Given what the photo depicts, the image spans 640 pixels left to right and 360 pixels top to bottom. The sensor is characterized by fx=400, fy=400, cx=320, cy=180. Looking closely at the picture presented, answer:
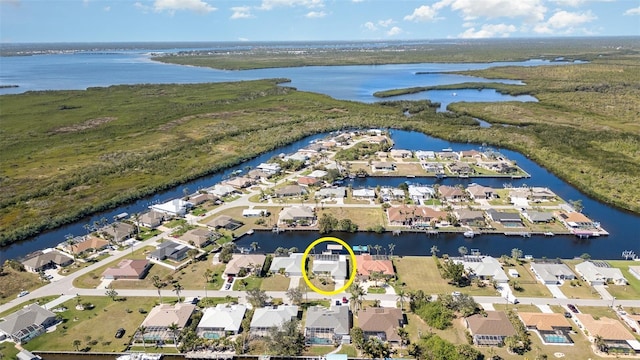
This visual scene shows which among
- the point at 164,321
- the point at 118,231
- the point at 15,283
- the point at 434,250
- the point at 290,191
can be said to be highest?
the point at 290,191

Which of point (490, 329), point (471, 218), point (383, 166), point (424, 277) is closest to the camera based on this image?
point (490, 329)

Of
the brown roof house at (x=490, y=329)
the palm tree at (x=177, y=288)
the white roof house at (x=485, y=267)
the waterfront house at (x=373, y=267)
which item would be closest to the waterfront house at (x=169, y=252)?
the palm tree at (x=177, y=288)

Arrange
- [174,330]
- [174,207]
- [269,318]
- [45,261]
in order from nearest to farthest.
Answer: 1. [174,330]
2. [269,318]
3. [45,261]
4. [174,207]

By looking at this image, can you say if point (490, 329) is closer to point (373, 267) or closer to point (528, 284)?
point (528, 284)

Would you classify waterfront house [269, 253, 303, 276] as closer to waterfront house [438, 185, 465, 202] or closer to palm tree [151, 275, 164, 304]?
palm tree [151, 275, 164, 304]

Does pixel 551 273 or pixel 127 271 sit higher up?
pixel 551 273

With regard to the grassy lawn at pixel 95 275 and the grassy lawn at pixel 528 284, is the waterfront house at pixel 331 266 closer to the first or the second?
the grassy lawn at pixel 528 284

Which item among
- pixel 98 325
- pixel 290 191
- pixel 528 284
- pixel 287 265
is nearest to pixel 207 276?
pixel 287 265

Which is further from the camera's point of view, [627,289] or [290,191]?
[290,191]
